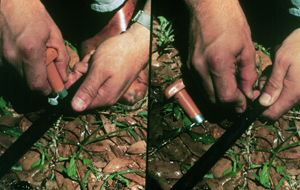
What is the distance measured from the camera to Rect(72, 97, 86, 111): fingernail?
1199 millimetres

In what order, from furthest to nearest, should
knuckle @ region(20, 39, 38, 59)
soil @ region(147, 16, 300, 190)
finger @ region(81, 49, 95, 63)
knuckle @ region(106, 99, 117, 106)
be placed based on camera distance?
finger @ region(81, 49, 95, 63) → knuckle @ region(106, 99, 117, 106) → soil @ region(147, 16, 300, 190) → knuckle @ region(20, 39, 38, 59)

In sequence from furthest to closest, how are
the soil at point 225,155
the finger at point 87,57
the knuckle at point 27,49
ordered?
the finger at point 87,57, the soil at point 225,155, the knuckle at point 27,49

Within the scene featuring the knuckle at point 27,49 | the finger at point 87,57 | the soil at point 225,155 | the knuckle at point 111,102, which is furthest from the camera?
the finger at point 87,57

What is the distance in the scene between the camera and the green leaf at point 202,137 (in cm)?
129

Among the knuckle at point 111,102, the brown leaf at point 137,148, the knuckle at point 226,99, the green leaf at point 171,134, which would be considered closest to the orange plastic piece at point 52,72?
the knuckle at point 111,102

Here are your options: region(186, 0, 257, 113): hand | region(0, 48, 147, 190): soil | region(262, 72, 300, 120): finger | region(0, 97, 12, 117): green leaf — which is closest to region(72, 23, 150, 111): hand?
region(0, 48, 147, 190): soil

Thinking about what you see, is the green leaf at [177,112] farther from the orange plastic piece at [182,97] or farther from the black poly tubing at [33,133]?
the black poly tubing at [33,133]

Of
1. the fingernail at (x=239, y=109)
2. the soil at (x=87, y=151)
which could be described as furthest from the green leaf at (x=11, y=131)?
the fingernail at (x=239, y=109)

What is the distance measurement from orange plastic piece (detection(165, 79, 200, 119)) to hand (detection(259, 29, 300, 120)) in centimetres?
36

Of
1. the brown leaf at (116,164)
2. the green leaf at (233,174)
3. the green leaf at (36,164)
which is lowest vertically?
the green leaf at (233,174)

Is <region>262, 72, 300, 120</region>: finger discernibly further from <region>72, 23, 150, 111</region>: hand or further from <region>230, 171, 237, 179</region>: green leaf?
→ <region>72, 23, 150, 111</region>: hand

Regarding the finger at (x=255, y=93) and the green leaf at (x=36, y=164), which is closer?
the green leaf at (x=36, y=164)

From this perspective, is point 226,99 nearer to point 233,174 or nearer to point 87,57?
point 233,174

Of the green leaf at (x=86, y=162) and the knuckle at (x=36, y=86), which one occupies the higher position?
the knuckle at (x=36, y=86)
